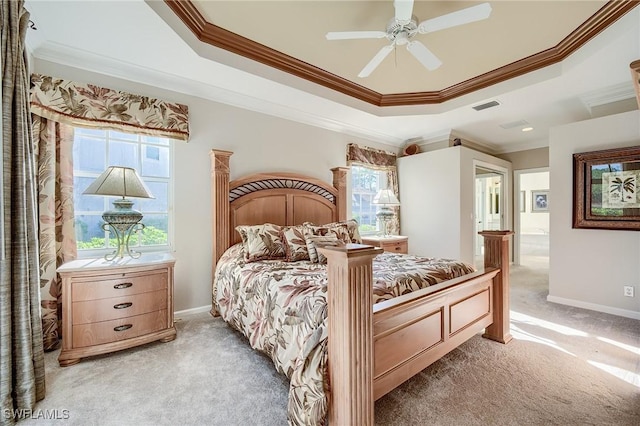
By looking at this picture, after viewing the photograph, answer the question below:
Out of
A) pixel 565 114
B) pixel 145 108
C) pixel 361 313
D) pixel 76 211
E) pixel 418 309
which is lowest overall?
pixel 418 309

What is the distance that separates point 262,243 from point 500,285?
7.50 feet

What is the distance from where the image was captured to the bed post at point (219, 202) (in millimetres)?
3039

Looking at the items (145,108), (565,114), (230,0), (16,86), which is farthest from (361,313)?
(565,114)

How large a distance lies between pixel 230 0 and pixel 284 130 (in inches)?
76.8

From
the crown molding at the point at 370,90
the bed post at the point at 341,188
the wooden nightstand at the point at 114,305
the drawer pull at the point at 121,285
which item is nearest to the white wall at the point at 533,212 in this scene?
the crown molding at the point at 370,90

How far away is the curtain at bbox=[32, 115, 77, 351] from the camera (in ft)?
7.35

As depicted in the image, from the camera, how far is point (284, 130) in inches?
149

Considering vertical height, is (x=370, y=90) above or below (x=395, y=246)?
above

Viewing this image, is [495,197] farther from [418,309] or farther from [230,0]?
[230,0]

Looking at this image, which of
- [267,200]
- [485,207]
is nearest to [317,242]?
[267,200]

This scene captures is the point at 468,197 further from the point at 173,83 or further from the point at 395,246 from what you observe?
the point at 173,83

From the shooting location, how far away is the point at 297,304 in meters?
1.63

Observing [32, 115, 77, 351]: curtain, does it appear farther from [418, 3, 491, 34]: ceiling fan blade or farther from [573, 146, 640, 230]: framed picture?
[573, 146, 640, 230]: framed picture

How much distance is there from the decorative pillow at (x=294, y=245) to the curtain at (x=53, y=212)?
1.91 meters
